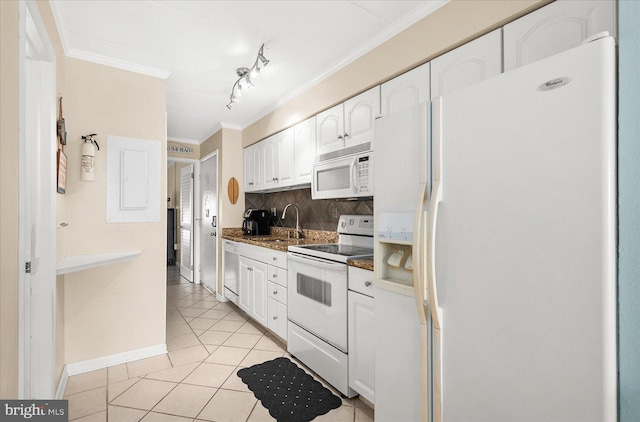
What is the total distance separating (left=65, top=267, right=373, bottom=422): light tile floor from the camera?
200 centimetres

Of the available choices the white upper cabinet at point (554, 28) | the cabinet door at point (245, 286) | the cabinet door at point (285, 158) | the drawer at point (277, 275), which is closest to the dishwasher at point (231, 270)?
the cabinet door at point (245, 286)

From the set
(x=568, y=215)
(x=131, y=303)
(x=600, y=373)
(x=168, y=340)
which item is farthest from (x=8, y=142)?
(x=168, y=340)

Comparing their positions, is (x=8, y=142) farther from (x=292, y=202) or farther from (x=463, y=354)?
(x=292, y=202)

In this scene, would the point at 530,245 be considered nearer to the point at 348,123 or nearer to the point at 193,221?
the point at 348,123

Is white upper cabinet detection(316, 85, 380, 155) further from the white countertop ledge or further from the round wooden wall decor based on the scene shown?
the round wooden wall decor

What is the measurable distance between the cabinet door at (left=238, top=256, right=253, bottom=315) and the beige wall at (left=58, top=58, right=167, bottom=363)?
880 mm

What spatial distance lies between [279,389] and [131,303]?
150cm

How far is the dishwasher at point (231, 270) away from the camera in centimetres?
392

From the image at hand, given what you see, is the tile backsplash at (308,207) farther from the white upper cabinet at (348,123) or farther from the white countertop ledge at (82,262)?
the white countertop ledge at (82,262)

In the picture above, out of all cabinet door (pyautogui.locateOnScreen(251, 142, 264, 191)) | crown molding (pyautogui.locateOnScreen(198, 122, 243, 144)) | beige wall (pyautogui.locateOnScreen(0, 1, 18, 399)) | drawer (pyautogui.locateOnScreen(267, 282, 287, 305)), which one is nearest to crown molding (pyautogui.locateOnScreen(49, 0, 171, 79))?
beige wall (pyautogui.locateOnScreen(0, 1, 18, 399))

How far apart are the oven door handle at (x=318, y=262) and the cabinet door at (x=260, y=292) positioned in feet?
2.07

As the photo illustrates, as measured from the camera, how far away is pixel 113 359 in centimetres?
269

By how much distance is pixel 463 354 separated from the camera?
Answer: 118 cm

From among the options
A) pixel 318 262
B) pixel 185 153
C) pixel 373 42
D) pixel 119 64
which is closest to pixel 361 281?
pixel 318 262
